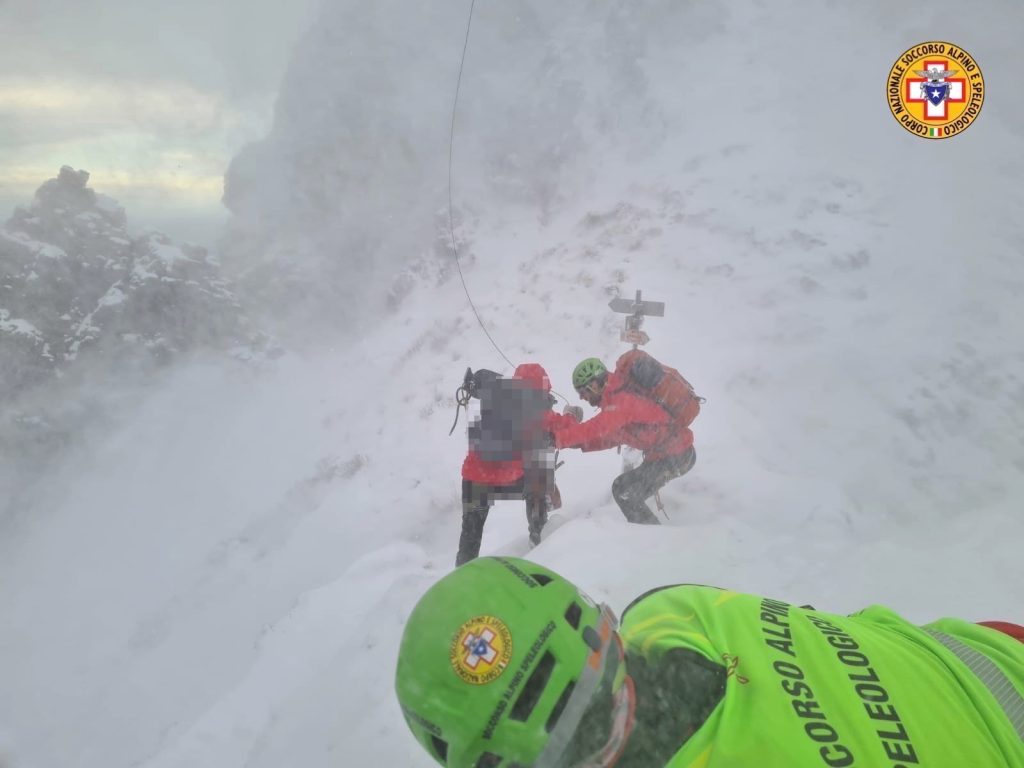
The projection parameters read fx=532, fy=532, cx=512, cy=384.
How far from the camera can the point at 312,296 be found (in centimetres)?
2070

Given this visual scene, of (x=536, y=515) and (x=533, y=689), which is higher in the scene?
(x=536, y=515)

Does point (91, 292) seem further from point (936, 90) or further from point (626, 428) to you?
point (936, 90)

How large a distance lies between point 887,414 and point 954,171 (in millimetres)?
6701

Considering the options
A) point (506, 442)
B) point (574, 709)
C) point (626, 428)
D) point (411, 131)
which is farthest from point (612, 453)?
point (411, 131)

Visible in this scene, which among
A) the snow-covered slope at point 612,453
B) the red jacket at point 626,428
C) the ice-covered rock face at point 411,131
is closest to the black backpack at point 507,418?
the red jacket at point 626,428

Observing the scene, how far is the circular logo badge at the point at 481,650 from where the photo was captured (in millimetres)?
1316

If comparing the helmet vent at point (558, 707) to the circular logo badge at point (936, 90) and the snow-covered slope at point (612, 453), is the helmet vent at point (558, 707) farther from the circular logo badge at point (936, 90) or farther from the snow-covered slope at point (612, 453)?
the circular logo badge at point (936, 90)

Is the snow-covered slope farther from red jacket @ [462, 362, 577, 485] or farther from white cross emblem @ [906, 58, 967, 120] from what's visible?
white cross emblem @ [906, 58, 967, 120]

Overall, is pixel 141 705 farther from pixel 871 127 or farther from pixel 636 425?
pixel 871 127

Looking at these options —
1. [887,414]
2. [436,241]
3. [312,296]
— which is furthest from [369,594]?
[312,296]

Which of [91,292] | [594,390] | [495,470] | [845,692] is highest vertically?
[91,292]

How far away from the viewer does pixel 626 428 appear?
170 inches

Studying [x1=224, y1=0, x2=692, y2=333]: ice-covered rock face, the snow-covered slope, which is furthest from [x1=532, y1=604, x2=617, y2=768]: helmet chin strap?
[x1=224, y1=0, x2=692, y2=333]: ice-covered rock face

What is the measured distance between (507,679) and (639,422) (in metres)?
3.16
